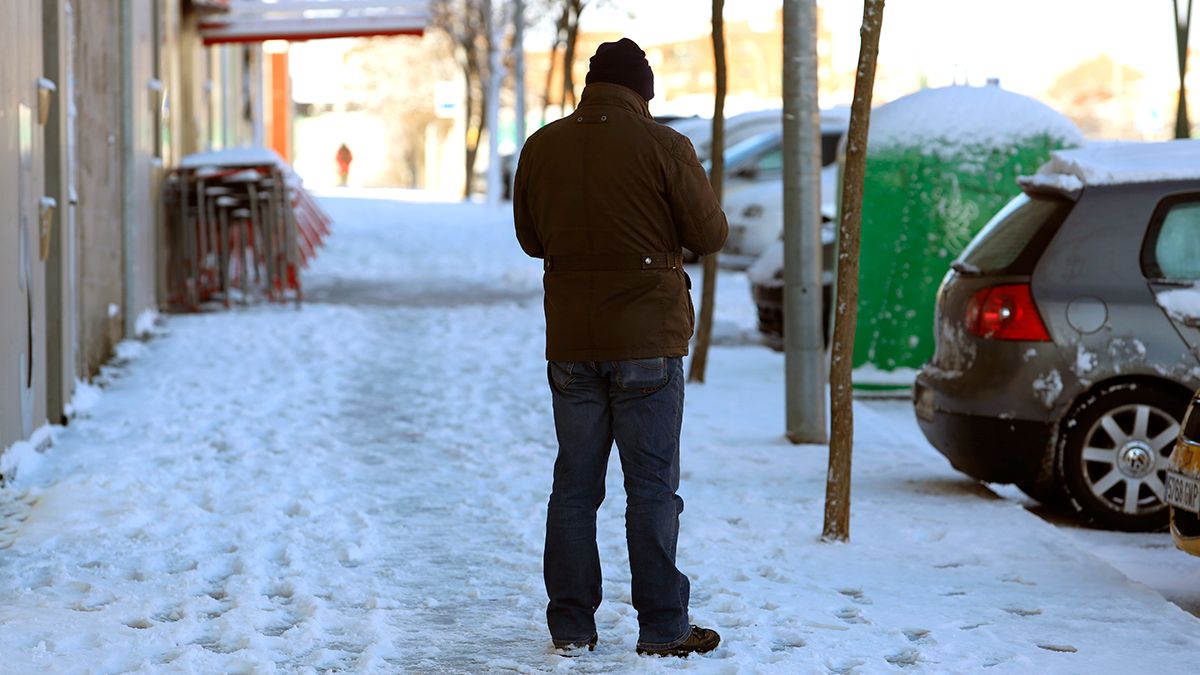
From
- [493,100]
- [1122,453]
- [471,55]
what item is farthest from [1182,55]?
[471,55]

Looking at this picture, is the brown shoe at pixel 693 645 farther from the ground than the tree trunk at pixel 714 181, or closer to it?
closer to it

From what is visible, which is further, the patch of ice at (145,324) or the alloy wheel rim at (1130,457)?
the patch of ice at (145,324)

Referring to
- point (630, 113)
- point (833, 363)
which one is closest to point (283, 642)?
point (630, 113)

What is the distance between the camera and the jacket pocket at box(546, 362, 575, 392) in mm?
5297

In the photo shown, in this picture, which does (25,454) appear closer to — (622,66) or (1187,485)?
(622,66)

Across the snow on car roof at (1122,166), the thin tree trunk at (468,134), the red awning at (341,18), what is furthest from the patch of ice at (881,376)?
the thin tree trunk at (468,134)

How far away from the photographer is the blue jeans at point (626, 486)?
208 inches

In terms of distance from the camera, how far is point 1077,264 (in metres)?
7.77

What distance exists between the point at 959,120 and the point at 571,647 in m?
6.95

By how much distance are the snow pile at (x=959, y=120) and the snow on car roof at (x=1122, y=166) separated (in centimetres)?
330

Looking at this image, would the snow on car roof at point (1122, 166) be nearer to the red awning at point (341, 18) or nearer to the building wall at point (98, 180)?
the building wall at point (98, 180)

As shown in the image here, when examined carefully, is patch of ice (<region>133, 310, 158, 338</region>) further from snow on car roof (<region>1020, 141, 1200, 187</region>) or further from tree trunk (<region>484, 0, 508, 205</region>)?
tree trunk (<region>484, 0, 508, 205</region>)

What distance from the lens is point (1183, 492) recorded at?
611 cm

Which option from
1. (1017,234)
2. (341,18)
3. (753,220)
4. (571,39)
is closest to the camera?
(1017,234)
